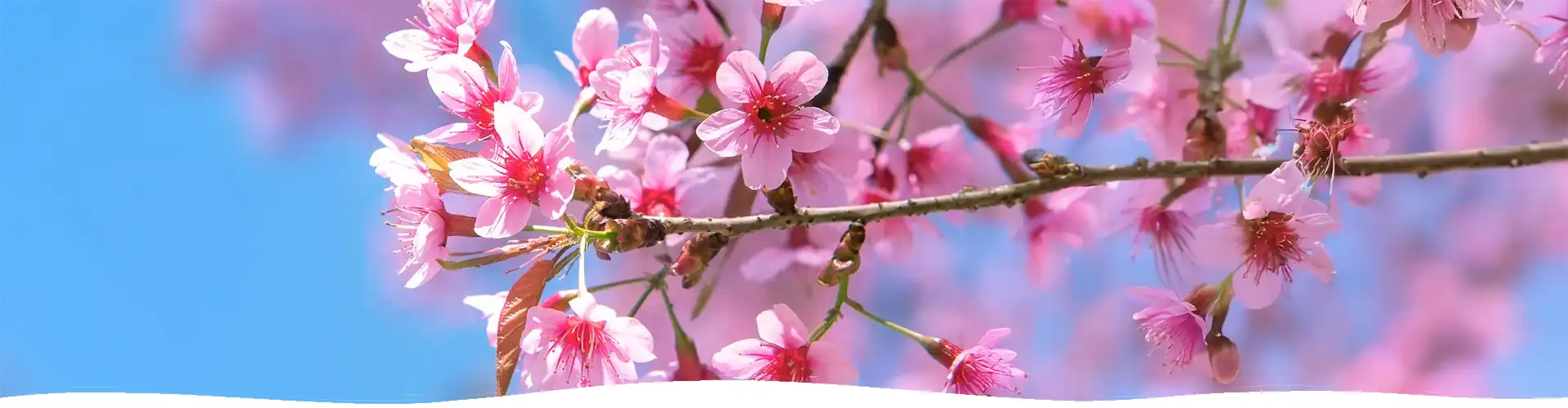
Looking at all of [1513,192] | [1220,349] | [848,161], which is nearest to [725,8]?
[848,161]

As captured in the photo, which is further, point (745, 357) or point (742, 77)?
point (745, 357)

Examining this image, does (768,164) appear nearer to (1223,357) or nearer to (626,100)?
(626,100)

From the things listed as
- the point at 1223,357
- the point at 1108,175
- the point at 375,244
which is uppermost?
the point at 375,244

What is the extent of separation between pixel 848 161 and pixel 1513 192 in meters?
0.38

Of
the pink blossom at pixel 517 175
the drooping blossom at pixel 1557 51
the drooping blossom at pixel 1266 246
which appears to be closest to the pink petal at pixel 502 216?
the pink blossom at pixel 517 175

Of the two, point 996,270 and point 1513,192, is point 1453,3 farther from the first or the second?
point 996,270

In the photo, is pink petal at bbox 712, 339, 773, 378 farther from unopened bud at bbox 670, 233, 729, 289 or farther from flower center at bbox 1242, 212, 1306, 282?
flower center at bbox 1242, 212, 1306, 282

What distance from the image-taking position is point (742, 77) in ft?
1.30

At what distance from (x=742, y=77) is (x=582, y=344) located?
0.16 metres

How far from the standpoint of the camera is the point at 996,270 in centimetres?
60

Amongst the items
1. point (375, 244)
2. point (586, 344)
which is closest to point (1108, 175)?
point (586, 344)

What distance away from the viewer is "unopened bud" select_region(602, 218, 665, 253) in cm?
42

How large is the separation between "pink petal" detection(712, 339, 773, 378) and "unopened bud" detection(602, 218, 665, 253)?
103mm

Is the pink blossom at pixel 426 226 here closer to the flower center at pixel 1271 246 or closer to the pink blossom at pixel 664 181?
the pink blossom at pixel 664 181
